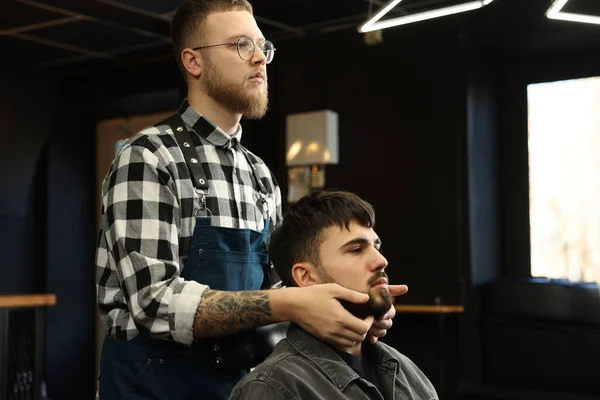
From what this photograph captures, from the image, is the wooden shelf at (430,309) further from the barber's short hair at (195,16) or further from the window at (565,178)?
the barber's short hair at (195,16)

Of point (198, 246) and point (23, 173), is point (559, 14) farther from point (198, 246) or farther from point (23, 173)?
point (23, 173)

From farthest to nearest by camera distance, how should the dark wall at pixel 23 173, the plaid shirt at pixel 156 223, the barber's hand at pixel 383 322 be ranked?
the dark wall at pixel 23 173 → the barber's hand at pixel 383 322 → the plaid shirt at pixel 156 223

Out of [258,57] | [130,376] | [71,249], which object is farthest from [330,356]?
[71,249]

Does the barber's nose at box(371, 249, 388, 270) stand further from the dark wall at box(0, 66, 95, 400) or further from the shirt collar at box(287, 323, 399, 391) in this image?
the dark wall at box(0, 66, 95, 400)

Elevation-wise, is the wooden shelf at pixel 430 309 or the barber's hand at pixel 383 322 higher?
the barber's hand at pixel 383 322

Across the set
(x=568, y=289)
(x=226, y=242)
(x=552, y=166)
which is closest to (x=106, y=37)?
(x=552, y=166)

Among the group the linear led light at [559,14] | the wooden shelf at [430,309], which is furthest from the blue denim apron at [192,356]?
the wooden shelf at [430,309]

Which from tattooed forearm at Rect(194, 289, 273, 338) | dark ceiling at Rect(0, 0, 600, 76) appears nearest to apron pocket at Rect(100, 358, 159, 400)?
tattooed forearm at Rect(194, 289, 273, 338)

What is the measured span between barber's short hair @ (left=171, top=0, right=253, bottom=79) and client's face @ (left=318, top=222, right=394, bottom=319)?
1.85ft

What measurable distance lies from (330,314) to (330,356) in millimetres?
269

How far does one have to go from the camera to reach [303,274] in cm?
176

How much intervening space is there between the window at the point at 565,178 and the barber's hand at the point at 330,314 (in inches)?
162

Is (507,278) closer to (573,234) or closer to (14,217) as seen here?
(573,234)

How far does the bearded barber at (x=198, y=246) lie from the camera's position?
61.4 inches
